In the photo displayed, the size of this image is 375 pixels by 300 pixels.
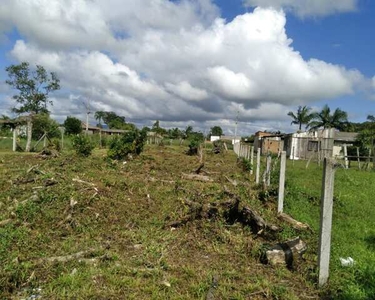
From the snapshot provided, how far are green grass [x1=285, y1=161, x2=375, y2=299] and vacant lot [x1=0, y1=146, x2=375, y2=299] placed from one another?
18 millimetres

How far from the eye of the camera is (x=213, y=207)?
5.25 m

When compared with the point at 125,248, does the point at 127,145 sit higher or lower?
higher

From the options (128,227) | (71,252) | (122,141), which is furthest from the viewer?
(122,141)

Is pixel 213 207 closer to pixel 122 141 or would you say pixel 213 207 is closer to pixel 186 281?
pixel 186 281

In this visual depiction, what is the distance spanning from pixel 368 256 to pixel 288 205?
2.42 m

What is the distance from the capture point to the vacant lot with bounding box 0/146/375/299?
10.4 feet

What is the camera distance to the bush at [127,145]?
14.1 metres

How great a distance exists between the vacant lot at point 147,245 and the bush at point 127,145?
6525 mm

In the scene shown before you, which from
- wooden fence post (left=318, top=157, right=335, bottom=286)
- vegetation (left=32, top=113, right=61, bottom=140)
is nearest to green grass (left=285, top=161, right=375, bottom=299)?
wooden fence post (left=318, top=157, right=335, bottom=286)

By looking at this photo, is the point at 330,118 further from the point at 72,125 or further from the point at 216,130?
the point at 216,130

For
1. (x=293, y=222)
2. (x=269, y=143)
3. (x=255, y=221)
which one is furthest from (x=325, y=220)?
(x=269, y=143)

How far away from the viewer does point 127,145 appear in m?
14.1

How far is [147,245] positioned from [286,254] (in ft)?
5.95

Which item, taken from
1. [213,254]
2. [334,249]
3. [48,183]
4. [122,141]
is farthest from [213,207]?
[122,141]
